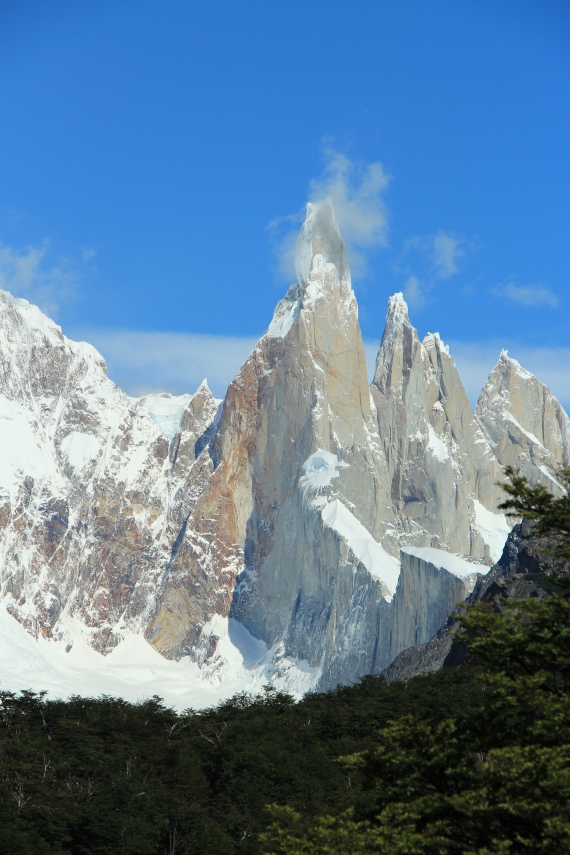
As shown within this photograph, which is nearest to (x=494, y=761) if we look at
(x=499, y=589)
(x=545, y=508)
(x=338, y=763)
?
(x=545, y=508)

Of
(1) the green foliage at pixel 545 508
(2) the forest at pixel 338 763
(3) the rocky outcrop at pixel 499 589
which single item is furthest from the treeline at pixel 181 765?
(1) the green foliage at pixel 545 508

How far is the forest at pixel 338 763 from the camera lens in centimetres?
3042

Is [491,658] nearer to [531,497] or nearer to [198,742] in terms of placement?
[531,497]

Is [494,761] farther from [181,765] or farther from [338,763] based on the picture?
[181,765]

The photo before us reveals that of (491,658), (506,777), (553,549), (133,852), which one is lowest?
(133,852)

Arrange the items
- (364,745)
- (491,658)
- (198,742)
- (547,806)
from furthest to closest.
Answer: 1. (198,742)
2. (364,745)
3. (491,658)
4. (547,806)

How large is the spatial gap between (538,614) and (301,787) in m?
45.8

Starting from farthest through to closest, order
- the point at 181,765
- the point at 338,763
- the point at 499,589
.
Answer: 1. the point at 499,589
2. the point at 181,765
3. the point at 338,763

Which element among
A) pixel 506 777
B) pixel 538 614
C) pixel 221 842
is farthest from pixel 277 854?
pixel 221 842

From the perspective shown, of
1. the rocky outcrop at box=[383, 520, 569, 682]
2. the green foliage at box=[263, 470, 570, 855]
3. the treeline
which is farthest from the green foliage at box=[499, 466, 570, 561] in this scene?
the rocky outcrop at box=[383, 520, 569, 682]

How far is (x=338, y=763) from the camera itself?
76.6 meters

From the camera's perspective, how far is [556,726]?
1197 inches

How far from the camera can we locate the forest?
3042 centimetres

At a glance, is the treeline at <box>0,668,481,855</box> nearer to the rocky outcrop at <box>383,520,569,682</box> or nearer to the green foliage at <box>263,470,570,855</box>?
the rocky outcrop at <box>383,520,569,682</box>
